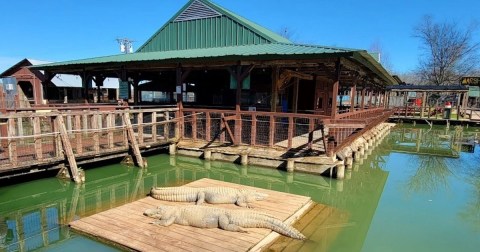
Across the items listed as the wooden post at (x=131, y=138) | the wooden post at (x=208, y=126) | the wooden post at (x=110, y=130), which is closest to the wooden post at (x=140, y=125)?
the wooden post at (x=131, y=138)

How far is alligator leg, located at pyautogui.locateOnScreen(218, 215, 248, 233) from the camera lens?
5.14 metres

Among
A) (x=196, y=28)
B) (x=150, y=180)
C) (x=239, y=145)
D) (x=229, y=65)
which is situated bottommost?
(x=150, y=180)

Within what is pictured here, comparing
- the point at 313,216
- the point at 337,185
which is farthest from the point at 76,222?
the point at 337,185

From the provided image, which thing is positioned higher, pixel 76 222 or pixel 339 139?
pixel 339 139

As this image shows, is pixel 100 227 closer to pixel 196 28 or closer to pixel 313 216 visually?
pixel 313 216

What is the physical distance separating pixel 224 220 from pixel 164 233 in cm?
97

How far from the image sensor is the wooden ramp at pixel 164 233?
468cm

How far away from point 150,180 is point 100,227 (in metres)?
3.58

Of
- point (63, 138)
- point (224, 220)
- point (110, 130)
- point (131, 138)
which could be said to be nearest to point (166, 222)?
point (224, 220)

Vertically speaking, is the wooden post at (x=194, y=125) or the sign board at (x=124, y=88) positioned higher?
the sign board at (x=124, y=88)

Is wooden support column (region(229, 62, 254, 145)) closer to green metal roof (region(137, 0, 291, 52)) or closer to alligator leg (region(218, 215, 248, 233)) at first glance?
green metal roof (region(137, 0, 291, 52))

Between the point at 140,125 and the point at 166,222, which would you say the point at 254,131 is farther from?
the point at 166,222

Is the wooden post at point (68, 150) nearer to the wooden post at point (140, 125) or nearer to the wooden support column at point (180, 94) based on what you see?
the wooden post at point (140, 125)

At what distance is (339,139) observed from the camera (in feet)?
34.7
